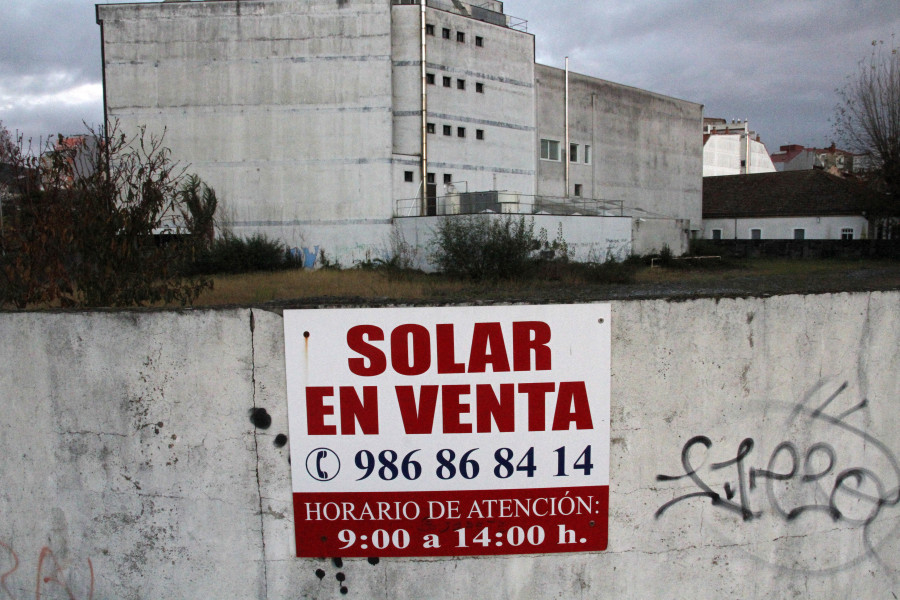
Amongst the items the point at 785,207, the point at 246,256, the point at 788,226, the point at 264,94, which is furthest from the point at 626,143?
the point at 246,256

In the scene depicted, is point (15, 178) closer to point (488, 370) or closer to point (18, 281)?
point (18, 281)

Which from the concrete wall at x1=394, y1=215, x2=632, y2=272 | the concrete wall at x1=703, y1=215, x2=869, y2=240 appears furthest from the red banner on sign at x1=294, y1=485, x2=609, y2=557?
the concrete wall at x1=703, y1=215, x2=869, y2=240

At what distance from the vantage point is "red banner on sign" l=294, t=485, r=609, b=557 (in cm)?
303

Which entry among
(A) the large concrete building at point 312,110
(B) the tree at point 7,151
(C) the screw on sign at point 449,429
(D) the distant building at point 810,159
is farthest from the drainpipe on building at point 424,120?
(D) the distant building at point 810,159

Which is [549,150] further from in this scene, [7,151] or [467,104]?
[7,151]

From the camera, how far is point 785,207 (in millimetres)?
41375

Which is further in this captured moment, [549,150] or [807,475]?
[549,150]

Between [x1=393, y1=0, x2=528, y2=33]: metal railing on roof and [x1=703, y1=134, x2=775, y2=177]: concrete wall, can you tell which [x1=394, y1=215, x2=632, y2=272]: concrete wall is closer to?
[x1=393, y1=0, x2=528, y2=33]: metal railing on roof

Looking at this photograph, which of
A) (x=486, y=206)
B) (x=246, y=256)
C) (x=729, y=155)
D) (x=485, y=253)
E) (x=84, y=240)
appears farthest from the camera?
(x=729, y=155)

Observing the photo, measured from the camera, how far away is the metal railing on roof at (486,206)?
25.5 m

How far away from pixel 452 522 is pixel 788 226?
44605 mm

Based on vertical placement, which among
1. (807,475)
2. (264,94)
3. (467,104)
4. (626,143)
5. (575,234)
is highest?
(467,104)

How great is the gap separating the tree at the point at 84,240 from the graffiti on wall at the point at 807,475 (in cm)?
443

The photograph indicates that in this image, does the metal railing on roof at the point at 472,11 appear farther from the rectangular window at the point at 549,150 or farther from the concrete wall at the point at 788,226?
the concrete wall at the point at 788,226
